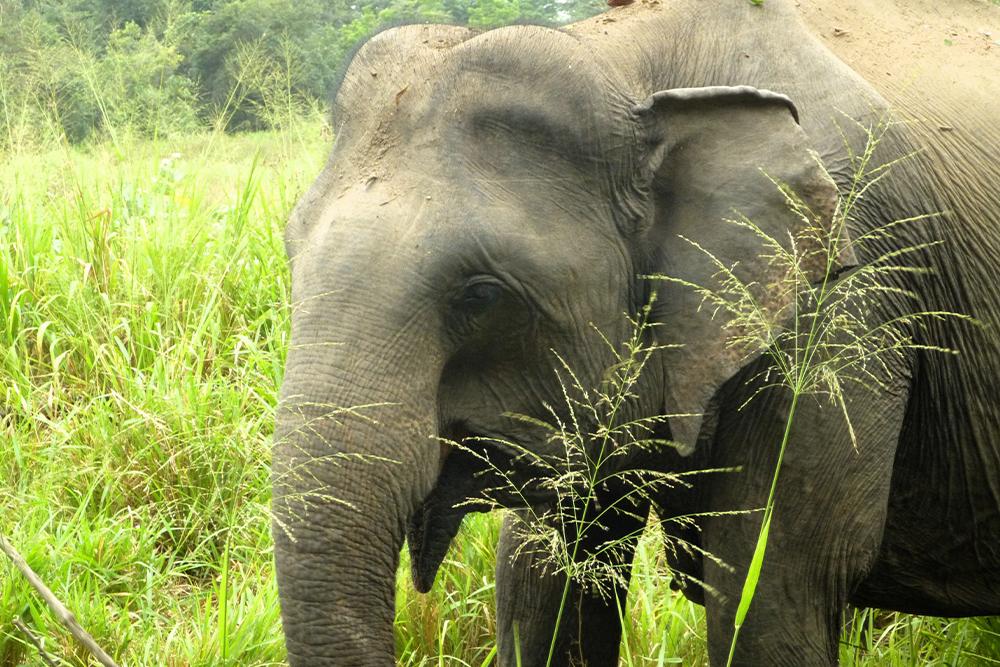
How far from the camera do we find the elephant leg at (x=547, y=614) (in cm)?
357

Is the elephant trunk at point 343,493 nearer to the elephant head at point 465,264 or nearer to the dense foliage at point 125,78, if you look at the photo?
the elephant head at point 465,264

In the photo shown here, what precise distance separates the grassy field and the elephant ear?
1.97ft

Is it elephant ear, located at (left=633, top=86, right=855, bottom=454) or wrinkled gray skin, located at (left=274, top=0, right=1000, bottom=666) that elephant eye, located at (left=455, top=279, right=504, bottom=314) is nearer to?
wrinkled gray skin, located at (left=274, top=0, right=1000, bottom=666)

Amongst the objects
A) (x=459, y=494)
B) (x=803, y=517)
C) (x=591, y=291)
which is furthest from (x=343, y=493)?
(x=803, y=517)

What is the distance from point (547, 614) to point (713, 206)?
1.32m

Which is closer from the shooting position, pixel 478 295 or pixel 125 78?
pixel 478 295

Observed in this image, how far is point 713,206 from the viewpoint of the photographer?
2.76 m

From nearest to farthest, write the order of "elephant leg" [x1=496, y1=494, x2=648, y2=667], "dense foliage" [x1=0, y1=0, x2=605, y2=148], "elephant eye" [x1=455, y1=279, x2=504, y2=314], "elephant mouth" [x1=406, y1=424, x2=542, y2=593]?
"elephant eye" [x1=455, y1=279, x2=504, y2=314]
"elephant mouth" [x1=406, y1=424, x2=542, y2=593]
"elephant leg" [x1=496, y1=494, x2=648, y2=667]
"dense foliage" [x1=0, y1=0, x2=605, y2=148]

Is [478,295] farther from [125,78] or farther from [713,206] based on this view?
[125,78]

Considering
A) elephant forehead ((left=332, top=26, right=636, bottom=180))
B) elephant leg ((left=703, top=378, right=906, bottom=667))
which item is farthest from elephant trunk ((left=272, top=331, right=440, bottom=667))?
elephant leg ((left=703, top=378, right=906, bottom=667))

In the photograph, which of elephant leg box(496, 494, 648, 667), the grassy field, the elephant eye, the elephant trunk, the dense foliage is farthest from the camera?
the dense foliage

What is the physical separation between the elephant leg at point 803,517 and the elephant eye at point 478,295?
24.0 inches

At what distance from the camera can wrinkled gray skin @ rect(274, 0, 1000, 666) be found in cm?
246

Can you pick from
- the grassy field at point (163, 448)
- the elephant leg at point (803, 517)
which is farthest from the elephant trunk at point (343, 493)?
the grassy field at point (163, 448)
